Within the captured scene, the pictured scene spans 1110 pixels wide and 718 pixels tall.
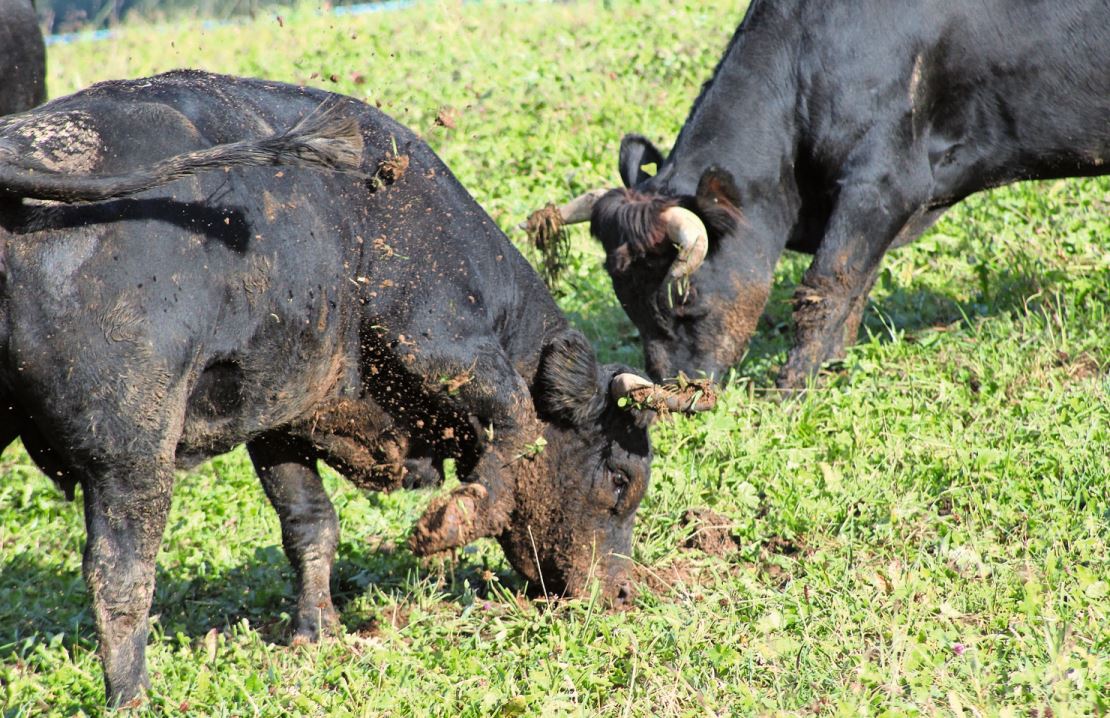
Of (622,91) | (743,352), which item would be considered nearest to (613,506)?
(743,352)

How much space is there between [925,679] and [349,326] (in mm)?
2352

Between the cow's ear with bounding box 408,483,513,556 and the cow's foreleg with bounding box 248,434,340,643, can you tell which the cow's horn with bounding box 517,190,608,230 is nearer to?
the cow's foreleg with bounding box 248,434,340,643

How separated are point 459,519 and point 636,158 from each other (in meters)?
4.07

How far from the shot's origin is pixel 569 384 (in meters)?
5.47

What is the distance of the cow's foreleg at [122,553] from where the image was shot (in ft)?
14.0

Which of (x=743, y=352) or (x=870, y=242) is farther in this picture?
(x=743, y=352)

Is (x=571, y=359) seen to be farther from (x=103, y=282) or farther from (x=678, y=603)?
(x=103, y=282)

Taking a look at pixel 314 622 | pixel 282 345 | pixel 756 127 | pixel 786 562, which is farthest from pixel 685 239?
pixel 282 345

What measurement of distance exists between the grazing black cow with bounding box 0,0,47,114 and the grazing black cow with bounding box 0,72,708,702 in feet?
12.1

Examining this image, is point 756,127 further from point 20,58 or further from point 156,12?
point 156,12

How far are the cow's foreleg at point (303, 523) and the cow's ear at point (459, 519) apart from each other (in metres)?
0.89

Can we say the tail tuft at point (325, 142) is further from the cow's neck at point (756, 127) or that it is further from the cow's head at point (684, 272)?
the cow's neck at point (756, 127)

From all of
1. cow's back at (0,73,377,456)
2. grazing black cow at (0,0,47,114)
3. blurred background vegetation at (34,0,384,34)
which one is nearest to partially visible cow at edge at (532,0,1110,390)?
cow's back at (0,73,377,456)

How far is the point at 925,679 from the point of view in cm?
413
